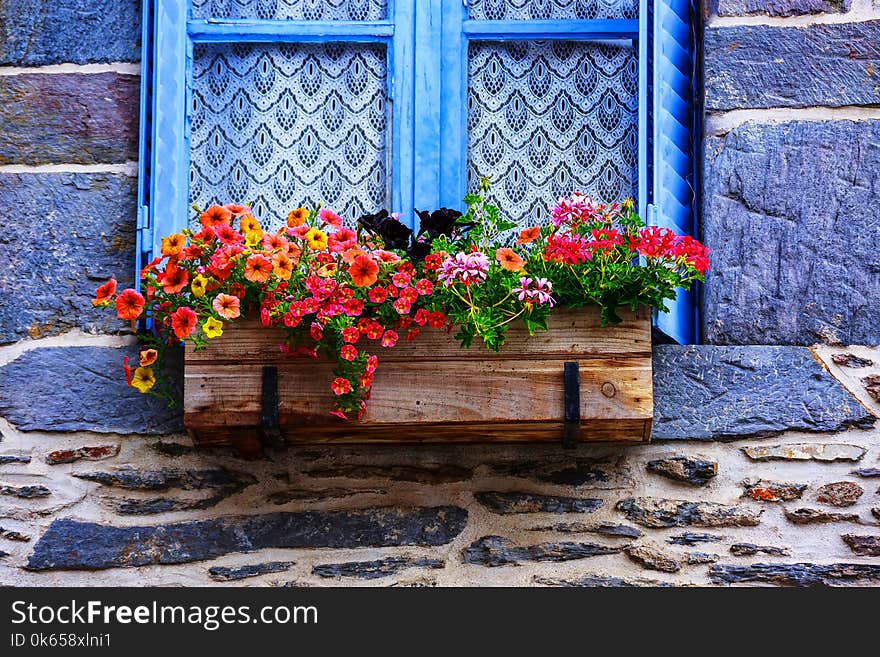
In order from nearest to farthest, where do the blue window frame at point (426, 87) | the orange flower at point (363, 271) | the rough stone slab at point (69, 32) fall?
1. the orange flower at point (363, 271)
2. the blue window frame at point (426, 87)
3. the rough stone slab at point (69, 32)

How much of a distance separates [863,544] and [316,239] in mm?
1394

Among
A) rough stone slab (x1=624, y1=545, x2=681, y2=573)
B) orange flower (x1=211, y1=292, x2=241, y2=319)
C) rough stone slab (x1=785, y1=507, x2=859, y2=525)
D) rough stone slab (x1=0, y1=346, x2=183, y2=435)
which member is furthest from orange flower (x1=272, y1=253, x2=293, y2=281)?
rough stone slab (x1=785, y1=507, x2=859, y2=525)

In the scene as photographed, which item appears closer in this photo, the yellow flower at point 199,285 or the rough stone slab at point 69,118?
the yellow flower at point 199,285

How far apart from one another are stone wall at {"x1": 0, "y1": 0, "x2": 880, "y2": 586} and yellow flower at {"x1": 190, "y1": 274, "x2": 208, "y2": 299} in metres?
0.41

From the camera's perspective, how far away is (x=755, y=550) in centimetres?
301

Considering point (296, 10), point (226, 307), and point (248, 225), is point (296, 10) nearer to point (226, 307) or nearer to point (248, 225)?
point (248, 225)

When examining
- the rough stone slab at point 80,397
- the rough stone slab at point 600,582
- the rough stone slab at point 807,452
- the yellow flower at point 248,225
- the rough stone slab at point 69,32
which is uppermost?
the rough stone slab at point 69,32

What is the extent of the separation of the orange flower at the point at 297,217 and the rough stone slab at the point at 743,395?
0.87 m

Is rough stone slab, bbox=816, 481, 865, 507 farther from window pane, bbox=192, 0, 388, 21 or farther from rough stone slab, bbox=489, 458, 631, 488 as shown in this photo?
window pane, bbox=192, 0, 388, 21

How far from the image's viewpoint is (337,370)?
2.92 metres

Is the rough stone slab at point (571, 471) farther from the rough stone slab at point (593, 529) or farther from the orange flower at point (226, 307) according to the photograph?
the orange flower at point (226, 307)

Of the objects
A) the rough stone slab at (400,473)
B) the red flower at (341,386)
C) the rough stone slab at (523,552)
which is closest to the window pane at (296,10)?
the red flower at (341,386)

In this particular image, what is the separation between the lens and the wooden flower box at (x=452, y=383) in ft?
9.58

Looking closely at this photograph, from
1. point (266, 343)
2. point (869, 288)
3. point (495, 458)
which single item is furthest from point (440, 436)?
point (869, 288)
